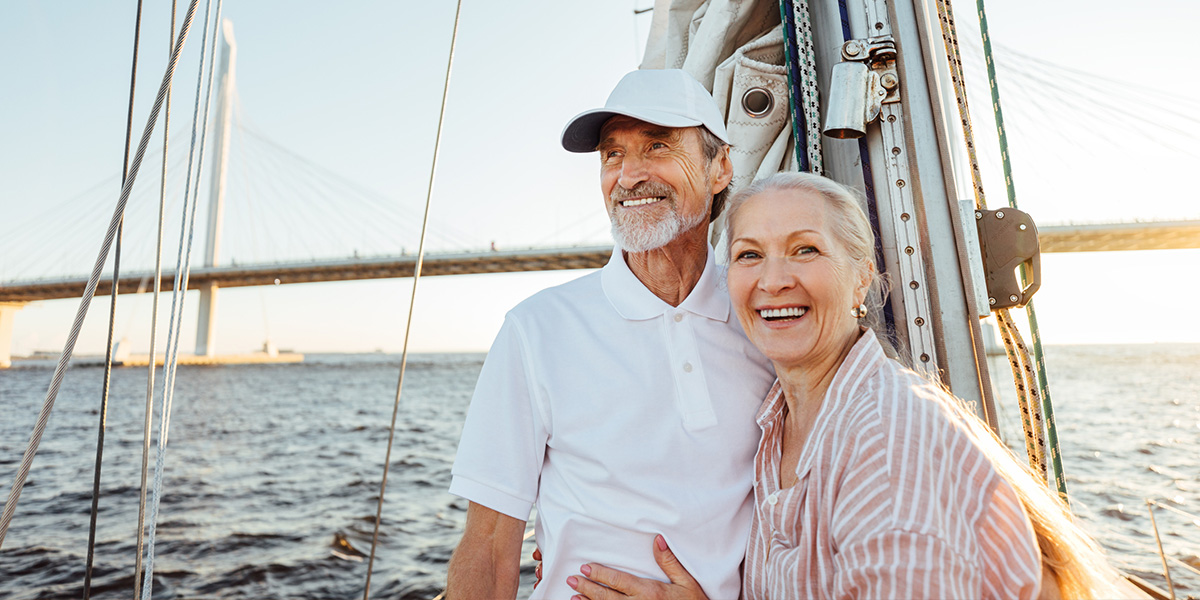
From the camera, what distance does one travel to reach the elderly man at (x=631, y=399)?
38.2 inches

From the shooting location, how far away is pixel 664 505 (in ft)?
3.15

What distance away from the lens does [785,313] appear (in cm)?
88

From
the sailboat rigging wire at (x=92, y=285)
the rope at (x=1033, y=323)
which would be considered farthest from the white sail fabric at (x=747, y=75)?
the sailboat rigging wire at (x=92, y=285)

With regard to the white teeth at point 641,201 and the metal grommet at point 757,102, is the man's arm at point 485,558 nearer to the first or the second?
the white teeth at point 641,201

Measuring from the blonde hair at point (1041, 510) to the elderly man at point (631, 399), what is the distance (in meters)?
0.28

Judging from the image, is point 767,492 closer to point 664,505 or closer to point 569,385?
point 664,505

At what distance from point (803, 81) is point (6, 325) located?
103 ft

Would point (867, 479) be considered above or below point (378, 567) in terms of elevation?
above

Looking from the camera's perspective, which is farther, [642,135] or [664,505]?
[642,135]

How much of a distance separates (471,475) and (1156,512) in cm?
733

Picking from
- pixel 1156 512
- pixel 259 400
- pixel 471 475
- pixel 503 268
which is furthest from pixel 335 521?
pixel 259 400

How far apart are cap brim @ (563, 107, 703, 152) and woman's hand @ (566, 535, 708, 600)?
0.69m

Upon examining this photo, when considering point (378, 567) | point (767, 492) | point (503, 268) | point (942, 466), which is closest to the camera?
A: point (942, 466)

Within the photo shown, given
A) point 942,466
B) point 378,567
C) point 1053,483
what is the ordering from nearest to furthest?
point 942,466, point 1053,483, point 378,567
